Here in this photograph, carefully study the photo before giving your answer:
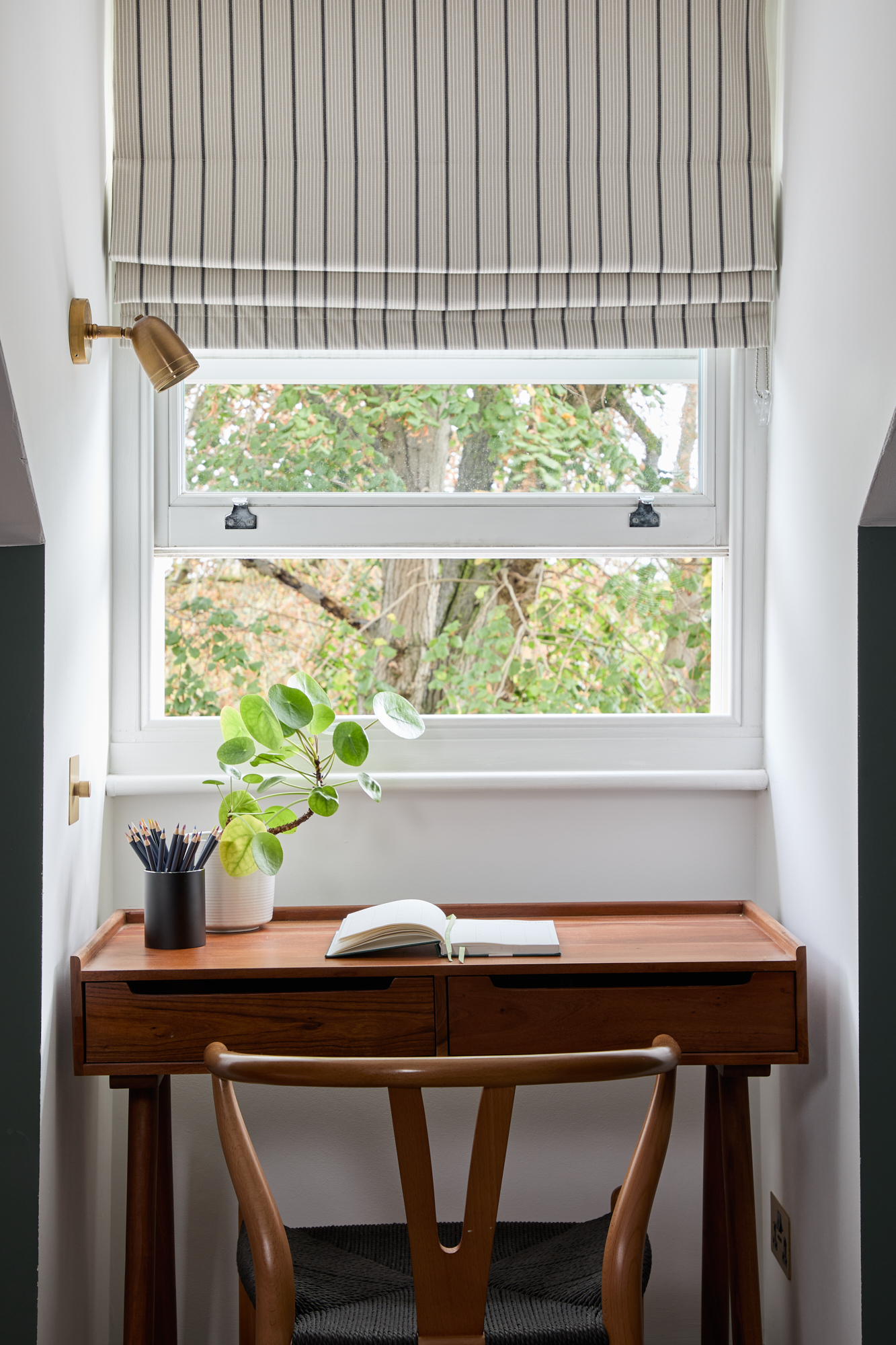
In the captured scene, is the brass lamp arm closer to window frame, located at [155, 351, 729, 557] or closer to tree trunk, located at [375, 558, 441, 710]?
window frame, located at [155, 351, 729, 557]

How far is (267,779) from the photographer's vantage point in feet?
6.40

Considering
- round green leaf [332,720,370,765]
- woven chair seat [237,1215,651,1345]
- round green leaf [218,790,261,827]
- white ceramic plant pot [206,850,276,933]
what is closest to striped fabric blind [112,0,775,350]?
round green leaf [332,720,370,765]

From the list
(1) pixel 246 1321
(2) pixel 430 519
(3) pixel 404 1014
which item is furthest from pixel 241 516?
(1) pixel 246 1321

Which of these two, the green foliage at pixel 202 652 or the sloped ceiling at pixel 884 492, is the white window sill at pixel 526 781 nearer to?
the green foliage at pixel 202 652

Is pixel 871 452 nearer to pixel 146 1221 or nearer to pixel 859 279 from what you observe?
pixel 859 279

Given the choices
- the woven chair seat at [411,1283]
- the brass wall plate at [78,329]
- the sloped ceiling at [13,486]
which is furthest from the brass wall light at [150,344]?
the woven chair seat at [411,1283]

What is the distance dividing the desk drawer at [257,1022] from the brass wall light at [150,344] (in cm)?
97

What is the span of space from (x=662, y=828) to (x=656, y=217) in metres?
1.21

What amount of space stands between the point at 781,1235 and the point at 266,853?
3.87ft

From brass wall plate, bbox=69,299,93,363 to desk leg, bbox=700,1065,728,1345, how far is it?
161 centimetres

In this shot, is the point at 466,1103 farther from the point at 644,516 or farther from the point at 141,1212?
the point at 644,516

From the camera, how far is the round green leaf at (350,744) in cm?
183

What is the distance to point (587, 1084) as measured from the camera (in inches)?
80.4

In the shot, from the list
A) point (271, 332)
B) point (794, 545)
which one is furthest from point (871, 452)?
point (271, 332)
